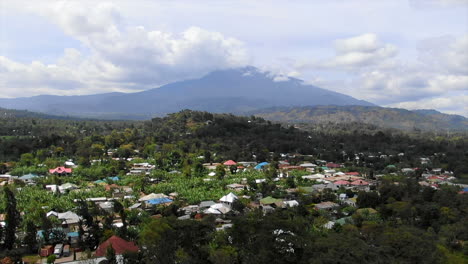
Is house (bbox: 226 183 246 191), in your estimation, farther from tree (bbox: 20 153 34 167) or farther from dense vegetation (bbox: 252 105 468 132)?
dense vegetation (bbox: 252 105 468 132)

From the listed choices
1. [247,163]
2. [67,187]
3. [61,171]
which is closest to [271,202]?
[67,187]

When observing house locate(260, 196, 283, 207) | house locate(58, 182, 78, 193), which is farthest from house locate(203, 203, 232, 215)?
house locate(58, 182, 78, 193)

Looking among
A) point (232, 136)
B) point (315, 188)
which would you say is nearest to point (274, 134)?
point (232, 136)

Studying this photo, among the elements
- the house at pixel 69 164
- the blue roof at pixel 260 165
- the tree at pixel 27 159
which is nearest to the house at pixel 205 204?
the blue roof at pixel 260 165

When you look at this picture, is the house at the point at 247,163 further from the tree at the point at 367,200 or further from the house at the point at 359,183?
the tree at the point at 367,200

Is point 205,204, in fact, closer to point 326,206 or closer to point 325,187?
point 326,206
